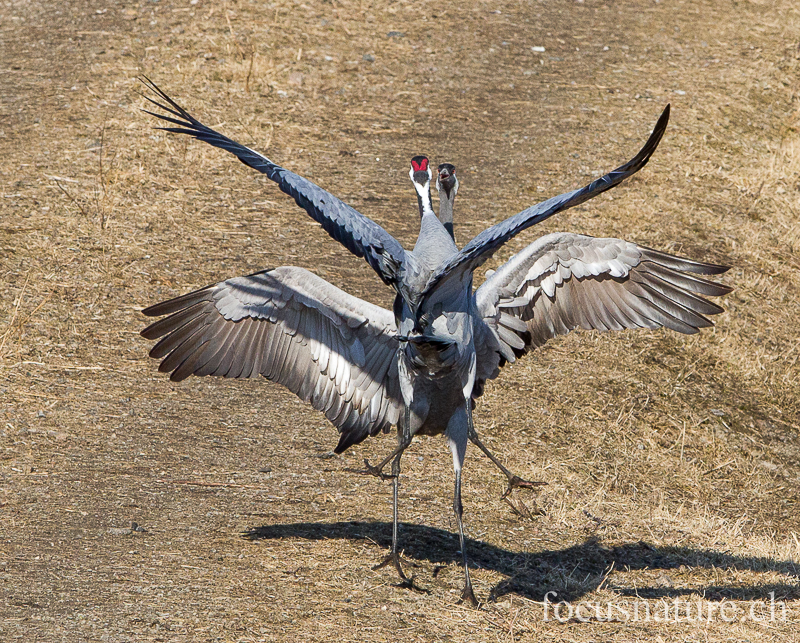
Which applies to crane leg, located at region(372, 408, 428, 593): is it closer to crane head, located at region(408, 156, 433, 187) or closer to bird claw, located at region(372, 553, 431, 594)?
bird claw, located at region(372, 553, 431, 594)

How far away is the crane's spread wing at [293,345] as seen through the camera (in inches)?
207

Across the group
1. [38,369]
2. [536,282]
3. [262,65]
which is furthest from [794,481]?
[262,65]

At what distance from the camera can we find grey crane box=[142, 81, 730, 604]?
5039 millimetres

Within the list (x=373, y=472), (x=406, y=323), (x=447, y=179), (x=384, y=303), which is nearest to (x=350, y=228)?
A: (x=406, y=323)

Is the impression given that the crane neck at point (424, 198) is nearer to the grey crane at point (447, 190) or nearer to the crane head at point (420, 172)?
the crane head at point (420, 172)

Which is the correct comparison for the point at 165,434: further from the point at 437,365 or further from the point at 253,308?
the point at 437,365

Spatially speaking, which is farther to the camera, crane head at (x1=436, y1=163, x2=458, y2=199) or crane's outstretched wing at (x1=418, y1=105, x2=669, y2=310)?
crane head at (x1=436, y1=163, x2=458, y2=199)

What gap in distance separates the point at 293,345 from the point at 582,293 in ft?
5.28

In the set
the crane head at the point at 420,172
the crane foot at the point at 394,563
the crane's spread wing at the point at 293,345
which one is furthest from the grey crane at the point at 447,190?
the crane foot at the point at 394,563

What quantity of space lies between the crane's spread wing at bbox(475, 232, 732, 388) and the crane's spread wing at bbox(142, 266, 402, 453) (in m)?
0.59

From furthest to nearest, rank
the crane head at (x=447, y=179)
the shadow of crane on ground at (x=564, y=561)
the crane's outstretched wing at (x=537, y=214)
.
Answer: the crane head at (x=447, y=179), the shadow of crane on ground at (x=564, y=561), the crane's outstretched wing at (x=537, y=214)

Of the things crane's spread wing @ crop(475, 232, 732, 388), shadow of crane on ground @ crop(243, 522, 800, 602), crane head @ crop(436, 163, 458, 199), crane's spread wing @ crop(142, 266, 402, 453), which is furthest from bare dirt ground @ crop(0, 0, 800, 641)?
crane head @ crop(436, 163, 458, 199)

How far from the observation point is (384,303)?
7324 mm

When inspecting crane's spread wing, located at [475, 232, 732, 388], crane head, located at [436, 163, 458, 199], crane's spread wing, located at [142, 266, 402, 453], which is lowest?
crane's spread wing, located at [142, 266, 402, 453]
